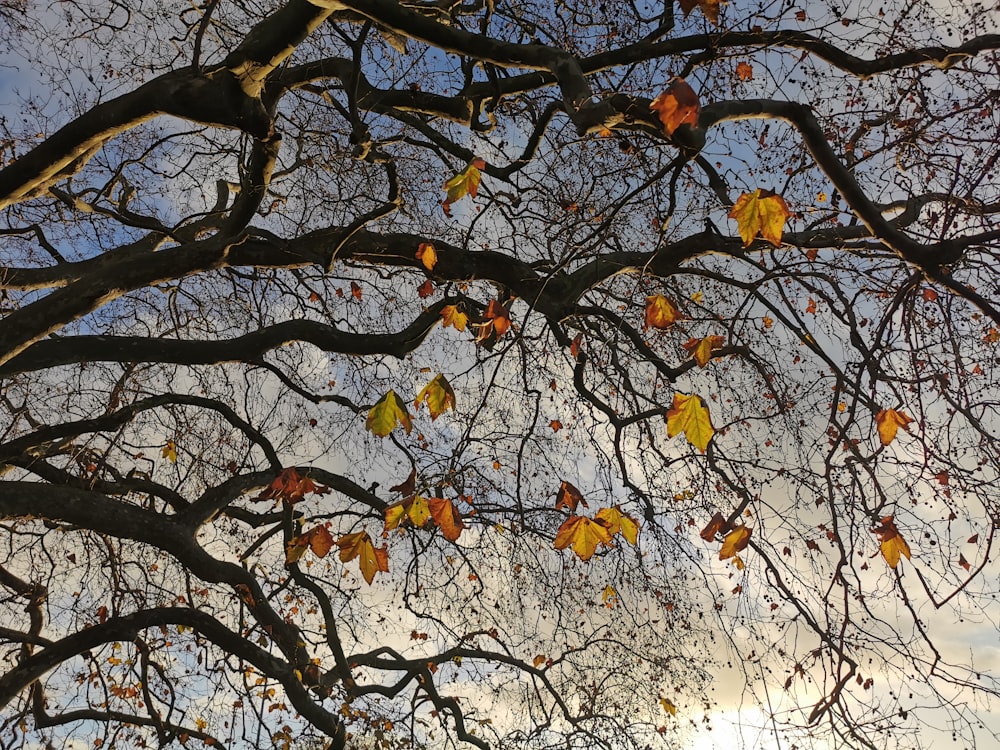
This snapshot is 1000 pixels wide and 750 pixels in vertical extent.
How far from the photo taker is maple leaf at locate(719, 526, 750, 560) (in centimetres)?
261

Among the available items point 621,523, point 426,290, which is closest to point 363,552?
point 621,523

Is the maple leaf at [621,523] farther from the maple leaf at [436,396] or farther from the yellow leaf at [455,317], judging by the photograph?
the yellow leaf at [455,317]

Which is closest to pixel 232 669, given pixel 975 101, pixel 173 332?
pixel 173 332

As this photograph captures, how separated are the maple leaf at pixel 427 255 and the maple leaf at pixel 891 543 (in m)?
2.79

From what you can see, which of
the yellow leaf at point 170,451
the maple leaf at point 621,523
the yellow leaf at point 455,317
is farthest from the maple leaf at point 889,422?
the yellow leaf at point 170,451

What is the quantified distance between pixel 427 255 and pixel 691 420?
2.24 metres

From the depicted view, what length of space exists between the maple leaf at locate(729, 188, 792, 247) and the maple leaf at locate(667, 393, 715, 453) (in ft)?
1.94

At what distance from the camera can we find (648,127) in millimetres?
3232

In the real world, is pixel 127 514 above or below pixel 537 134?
below

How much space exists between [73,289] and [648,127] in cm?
303

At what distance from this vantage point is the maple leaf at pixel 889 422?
8.87ft

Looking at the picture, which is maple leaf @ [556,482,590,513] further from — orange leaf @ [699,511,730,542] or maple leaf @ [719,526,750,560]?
maple leaf @ [719,526,750,560]

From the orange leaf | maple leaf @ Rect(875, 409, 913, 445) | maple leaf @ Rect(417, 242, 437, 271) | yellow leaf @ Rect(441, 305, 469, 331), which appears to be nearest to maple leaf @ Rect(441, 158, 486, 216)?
yellow leaf @ Rect(441, 305, 469, 331)

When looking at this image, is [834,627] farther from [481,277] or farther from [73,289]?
[73,289]
